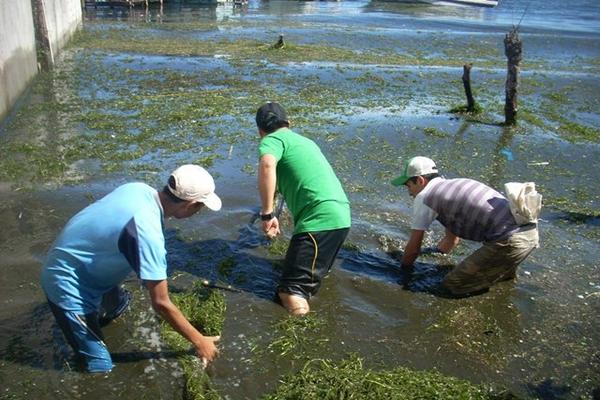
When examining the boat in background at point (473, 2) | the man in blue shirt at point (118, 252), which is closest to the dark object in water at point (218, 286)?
the man in blue shirt at point (118, 252)

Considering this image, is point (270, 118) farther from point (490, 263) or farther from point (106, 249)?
point (490, 263)

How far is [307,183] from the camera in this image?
4.85 metres

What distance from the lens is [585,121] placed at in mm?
13547

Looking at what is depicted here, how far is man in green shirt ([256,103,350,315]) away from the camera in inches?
191

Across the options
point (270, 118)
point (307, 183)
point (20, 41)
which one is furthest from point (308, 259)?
point (20, 41)

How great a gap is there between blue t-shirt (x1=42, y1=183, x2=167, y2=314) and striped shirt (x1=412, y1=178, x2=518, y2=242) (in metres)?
2.85

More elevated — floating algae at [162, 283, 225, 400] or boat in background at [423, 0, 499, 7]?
boat in background at [423, 0, 499, 7]

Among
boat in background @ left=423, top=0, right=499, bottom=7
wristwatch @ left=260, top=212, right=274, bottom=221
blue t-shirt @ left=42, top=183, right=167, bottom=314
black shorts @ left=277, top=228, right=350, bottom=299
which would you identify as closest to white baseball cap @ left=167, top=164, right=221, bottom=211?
blue t-shirt @ left=42, top=183, right=167, bottom=314

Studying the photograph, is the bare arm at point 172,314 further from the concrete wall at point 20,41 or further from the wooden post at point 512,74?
the wooden post at point 512,74

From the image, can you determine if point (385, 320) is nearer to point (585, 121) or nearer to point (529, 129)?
point (529, 129)

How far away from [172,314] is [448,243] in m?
3.71

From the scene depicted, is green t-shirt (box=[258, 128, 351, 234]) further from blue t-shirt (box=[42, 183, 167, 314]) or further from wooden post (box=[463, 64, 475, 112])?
wooden post (box=[463, 64, 475, 112])

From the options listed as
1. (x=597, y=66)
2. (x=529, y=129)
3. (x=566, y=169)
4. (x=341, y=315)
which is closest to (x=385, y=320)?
(x=341, y=315)

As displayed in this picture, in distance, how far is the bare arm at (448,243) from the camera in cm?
602
